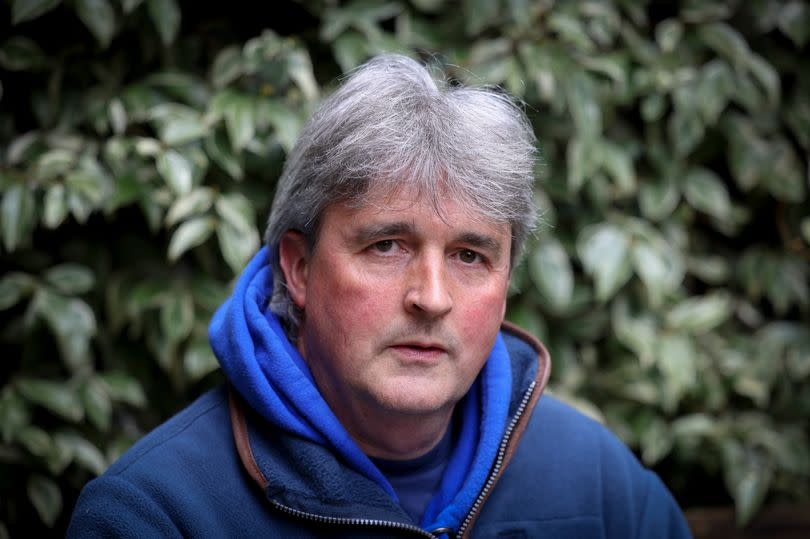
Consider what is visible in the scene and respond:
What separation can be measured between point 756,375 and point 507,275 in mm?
1529

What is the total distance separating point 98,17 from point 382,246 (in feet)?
3.78

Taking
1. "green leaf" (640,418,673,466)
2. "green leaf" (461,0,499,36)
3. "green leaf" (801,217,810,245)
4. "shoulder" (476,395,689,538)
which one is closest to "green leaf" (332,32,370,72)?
"green leaf" (461,0,499,36)

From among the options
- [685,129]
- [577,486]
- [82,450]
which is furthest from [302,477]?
[685,129]

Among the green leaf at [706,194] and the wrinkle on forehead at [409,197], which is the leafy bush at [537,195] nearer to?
the green leaf at [706,194]

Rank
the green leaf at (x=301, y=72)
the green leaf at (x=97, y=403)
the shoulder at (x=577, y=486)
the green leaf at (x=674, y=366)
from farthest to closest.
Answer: the green leaf at (x=674, y=366), the green leaf at (x=301, y=72), the green leaf at (x=97, y=403), the shoulder at (x=577, y=486)

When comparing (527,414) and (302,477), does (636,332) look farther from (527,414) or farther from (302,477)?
(302,477)

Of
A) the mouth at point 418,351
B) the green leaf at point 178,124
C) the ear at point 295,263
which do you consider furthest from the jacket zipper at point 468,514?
the green leaf at point 178,124

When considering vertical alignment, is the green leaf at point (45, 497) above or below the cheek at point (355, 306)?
below

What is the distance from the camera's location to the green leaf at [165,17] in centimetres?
231

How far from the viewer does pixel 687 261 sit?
116 inches

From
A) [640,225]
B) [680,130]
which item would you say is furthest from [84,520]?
[680,130]

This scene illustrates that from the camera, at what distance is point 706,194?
2.85m

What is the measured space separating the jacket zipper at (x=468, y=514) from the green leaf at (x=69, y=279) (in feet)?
3.34

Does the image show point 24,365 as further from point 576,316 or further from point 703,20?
point 703,20
